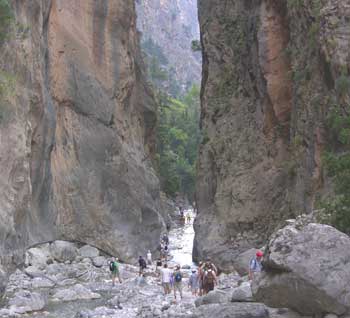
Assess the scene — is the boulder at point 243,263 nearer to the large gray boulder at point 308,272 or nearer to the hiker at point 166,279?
the hiker at point 166,279

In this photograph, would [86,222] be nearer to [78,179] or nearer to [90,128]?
[78,179]

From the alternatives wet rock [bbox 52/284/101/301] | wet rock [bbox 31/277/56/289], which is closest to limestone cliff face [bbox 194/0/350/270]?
wet rock [bbox 52/284/101/301]

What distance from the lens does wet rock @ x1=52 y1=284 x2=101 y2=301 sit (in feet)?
Answer: 61.2

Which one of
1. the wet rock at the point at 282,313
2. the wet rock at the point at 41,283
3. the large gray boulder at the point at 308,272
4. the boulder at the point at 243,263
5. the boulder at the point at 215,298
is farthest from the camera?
the boulder at the point at 243,263

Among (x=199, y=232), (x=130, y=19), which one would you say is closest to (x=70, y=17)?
(x=130, y=19)

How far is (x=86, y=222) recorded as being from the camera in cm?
2750

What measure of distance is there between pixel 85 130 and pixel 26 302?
1307cm

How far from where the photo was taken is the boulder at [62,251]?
25.3 meters

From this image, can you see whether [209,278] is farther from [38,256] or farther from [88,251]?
[88,251]

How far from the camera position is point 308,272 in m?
9.74

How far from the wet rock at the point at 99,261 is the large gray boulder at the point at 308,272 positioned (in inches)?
632

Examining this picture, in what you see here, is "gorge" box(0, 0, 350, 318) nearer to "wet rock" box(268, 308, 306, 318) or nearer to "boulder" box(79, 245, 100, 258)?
"boulder" box(79, 245, 100, 258)

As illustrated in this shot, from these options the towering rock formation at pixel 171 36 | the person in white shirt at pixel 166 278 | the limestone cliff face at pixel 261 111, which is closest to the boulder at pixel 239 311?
the person in white shirt at pixel 166 278

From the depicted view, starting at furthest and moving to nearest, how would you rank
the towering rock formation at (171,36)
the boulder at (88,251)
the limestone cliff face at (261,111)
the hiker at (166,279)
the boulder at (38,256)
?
the towering rock formation at (171,36)
the boulder at (88,251)
the boulder at (38,256)
the limestone cliff face at (261,111)
the hiker at (166,279)
